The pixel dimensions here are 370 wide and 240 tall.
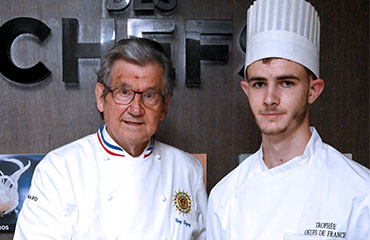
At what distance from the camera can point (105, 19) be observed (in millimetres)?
2074

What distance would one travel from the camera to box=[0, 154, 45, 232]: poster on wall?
2.10 metres

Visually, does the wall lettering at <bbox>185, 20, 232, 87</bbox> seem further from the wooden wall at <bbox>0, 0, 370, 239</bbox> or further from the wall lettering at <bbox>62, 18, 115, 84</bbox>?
the wall lettering at <bbox>62, 18, 115, 84</bbox>

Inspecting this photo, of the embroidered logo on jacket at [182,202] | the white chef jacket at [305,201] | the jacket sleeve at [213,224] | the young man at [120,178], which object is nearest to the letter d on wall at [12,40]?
the young man at [120,178]

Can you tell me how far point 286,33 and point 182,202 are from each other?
2.76ft

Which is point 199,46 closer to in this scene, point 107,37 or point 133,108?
point 107,37

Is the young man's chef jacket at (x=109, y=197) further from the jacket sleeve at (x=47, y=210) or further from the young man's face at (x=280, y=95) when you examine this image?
the young man's face at (x=280, y=95)

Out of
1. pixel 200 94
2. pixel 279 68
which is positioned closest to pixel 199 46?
pixel 200 94

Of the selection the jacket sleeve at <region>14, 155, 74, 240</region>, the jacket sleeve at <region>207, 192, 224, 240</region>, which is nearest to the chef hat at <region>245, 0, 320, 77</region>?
the jacket sleeve at <region>207, 192, 224, 240</region>

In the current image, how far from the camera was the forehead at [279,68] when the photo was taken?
1310 mm

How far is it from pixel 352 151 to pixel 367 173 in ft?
3.23

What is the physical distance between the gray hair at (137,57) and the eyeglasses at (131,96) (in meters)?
0.05

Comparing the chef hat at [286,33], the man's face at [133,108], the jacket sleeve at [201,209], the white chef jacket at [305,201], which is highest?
the chef hat at [286,33]

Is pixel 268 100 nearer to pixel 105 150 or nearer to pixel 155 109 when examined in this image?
pixel 155 109

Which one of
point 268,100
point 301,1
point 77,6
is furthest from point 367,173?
point 77,6
